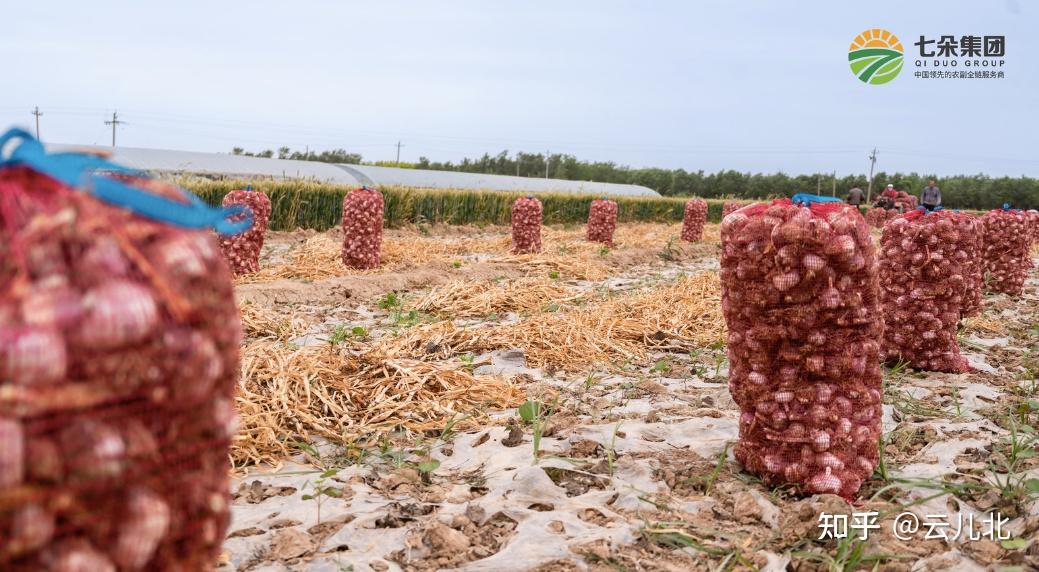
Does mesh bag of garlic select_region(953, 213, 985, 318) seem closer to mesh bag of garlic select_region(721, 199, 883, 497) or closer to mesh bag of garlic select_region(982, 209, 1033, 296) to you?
mesh bag of garlic select_region(721, 199, 883, 497)

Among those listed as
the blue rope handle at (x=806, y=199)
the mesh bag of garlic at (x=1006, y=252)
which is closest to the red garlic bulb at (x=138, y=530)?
the blue rope handle at (x=806, y=199)

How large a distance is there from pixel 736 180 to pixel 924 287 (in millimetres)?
51413

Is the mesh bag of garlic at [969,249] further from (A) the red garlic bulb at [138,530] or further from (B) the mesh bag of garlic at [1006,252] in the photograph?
(A) the red garlic bulb at [138,530]

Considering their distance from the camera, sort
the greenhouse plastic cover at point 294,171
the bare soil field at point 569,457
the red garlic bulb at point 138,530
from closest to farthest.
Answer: the red garlic bulb at point 138,530, the bare soil field at point 569,457, the greenhouse plastic cover at point 294,171

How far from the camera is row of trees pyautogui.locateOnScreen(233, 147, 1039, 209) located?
46194mm

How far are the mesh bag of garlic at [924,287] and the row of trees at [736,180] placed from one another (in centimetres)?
3941

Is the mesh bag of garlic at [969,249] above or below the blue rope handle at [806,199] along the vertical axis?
below

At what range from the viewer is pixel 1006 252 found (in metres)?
9.54

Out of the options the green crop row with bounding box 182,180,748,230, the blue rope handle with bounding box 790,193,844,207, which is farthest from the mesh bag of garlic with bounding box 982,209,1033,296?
the green crop row with bounding box 182,180,748,230

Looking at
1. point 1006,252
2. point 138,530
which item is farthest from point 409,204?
point 138,530

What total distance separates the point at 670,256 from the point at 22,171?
542 inches

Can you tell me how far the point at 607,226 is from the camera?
15461 millimetres

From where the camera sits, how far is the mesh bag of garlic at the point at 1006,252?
31.0 feet

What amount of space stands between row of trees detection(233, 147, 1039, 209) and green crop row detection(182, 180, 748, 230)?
21130mm
